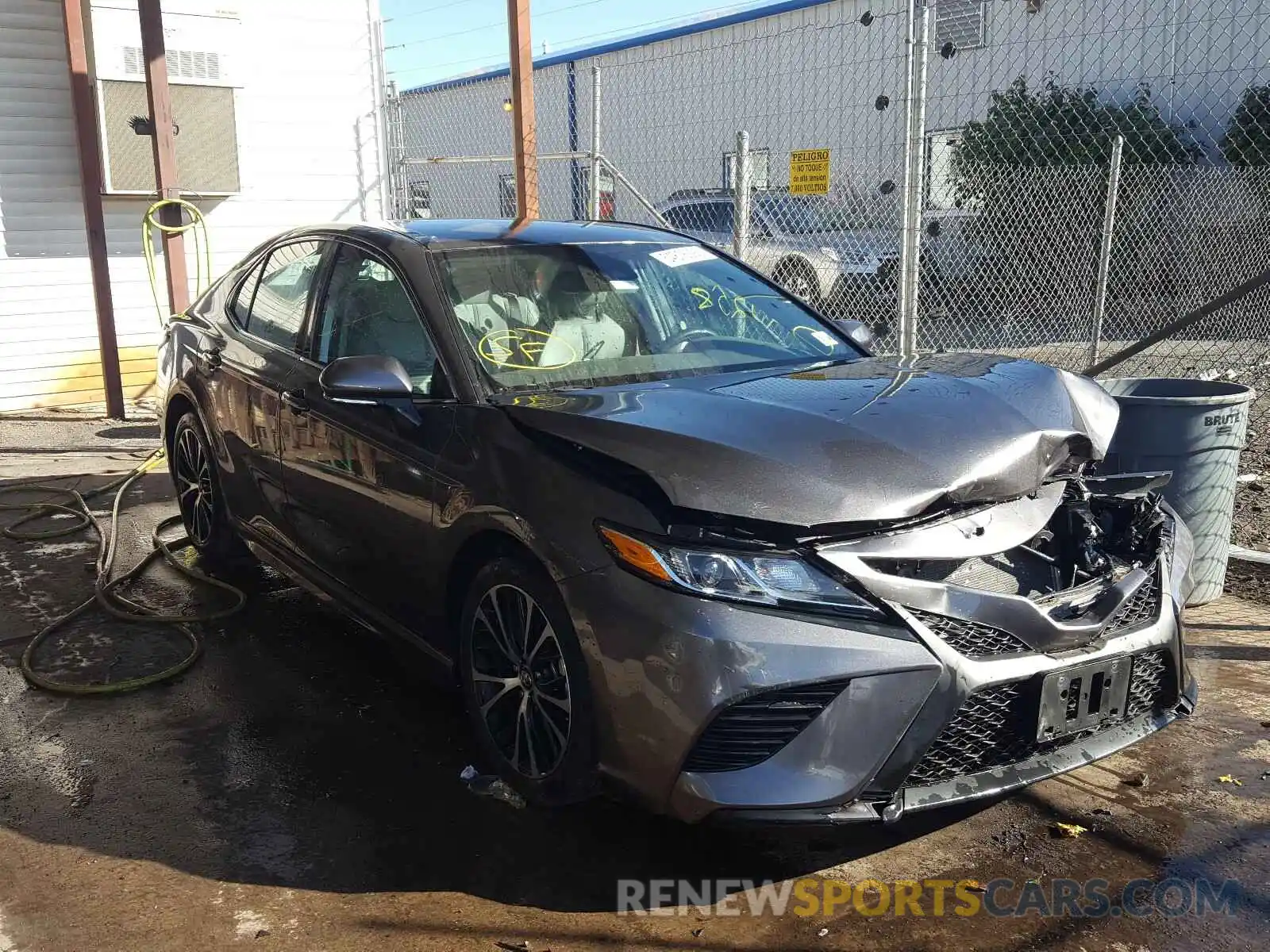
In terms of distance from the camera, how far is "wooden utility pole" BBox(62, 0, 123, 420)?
9.22 m

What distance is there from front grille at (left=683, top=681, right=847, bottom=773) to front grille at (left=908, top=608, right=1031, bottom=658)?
269mm

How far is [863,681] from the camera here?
2.62 m

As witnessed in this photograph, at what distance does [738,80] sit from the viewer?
15.0 m

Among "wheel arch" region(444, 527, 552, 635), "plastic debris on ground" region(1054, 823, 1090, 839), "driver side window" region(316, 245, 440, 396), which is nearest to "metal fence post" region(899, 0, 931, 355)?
"driver side window" region(316, 245, 440, 396)

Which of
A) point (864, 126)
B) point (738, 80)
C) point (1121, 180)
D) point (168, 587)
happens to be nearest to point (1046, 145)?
point (1121, 180)

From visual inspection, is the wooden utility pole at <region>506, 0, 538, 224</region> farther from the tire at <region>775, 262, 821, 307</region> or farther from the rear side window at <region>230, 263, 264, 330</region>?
the tire at <region>775, 262, 821, 307</region>

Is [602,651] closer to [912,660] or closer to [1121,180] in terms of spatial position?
[912,660]

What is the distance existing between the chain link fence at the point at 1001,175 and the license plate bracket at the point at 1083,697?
3.91 metres

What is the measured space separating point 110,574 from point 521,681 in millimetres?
3184

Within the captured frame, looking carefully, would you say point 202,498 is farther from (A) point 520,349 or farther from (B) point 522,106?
(B) point 522,106

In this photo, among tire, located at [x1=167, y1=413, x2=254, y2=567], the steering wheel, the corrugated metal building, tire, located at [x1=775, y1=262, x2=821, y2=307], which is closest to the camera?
the steering wheel

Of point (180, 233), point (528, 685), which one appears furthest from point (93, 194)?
point (528, 685)

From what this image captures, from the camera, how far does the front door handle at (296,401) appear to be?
4223 mm

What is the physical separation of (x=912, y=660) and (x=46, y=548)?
5069 millimetres
